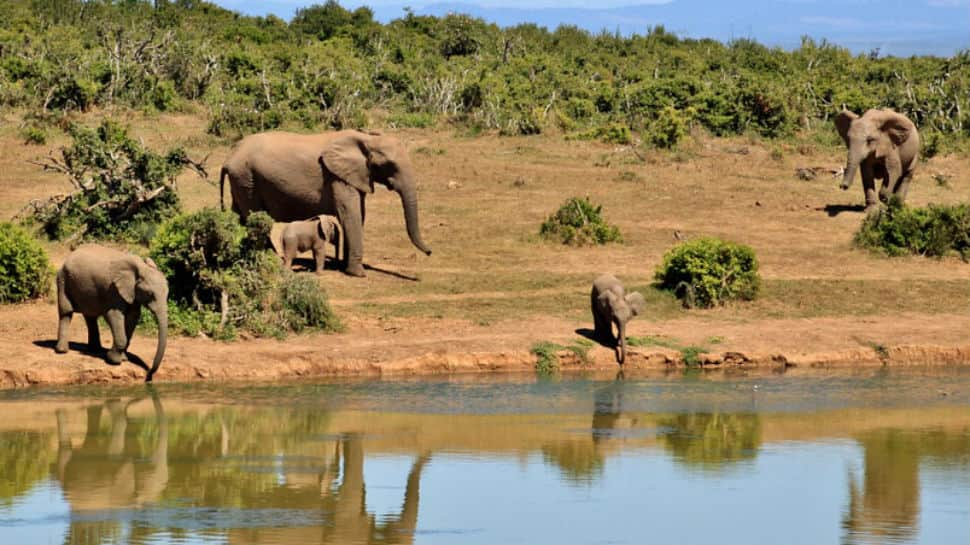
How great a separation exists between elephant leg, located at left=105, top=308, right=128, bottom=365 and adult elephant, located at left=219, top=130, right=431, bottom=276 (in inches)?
221

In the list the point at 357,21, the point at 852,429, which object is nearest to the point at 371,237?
the point at 852,429

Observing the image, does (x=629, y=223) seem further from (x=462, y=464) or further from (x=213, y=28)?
(x=213, y=28)

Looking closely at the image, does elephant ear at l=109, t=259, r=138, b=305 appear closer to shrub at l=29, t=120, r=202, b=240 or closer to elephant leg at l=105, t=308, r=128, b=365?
elephant leg at l=105, t=308, r=128, b=365

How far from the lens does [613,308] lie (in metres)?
21.5

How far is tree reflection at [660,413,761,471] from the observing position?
16.7 m

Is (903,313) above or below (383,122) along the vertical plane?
below

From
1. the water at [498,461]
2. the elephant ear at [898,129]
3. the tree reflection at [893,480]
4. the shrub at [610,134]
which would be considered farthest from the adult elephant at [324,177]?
the shrub at [610,134]

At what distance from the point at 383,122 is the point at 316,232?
508 inches

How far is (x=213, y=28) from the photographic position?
169 feet

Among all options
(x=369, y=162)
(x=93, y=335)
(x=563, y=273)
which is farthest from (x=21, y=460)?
(x=563, y=273)

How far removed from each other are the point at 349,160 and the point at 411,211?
113 centimetres

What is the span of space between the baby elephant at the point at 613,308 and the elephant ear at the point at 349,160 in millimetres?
4444

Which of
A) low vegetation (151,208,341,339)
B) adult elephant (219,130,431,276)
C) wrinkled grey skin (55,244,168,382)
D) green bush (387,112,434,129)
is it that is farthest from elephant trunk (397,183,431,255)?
green bush (387,112,434,129)

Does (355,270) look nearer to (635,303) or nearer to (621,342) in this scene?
(635,303)
